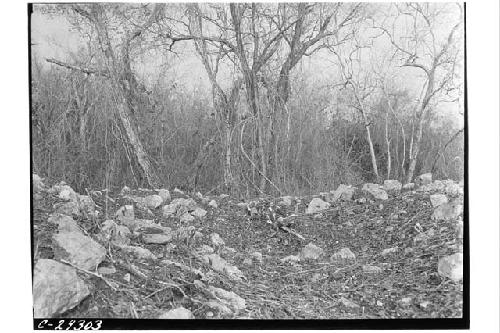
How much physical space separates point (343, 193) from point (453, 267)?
837 mm

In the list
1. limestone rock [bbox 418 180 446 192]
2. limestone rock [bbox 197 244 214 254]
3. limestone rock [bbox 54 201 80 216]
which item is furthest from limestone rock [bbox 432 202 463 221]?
limestone rock [bbox 54 201 80 216]

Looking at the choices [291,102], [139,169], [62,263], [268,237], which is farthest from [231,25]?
[62,263]

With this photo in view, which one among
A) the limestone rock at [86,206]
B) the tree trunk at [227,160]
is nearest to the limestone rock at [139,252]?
the limestone rock at [86,206]

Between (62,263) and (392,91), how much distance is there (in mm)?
2345

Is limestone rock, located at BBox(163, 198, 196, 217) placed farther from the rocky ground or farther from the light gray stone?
the light gray stone

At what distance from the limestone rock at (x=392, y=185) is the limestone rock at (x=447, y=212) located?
0.28m

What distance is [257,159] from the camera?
4.38 m

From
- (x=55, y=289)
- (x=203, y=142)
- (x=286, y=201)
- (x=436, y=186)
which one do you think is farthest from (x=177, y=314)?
(x=436, y=186)

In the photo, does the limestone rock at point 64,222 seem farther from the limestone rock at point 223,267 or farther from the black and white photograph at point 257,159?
the limestone rock at point 223,267

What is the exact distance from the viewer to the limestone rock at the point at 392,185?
14.2 feet

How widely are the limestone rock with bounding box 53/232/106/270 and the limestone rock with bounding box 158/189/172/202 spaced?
20.6 inches

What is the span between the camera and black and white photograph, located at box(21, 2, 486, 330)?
4.04 m

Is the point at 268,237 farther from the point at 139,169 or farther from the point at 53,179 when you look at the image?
the point at 53,179

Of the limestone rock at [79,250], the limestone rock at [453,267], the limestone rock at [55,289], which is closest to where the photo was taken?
the limestone rock at [55,289]
